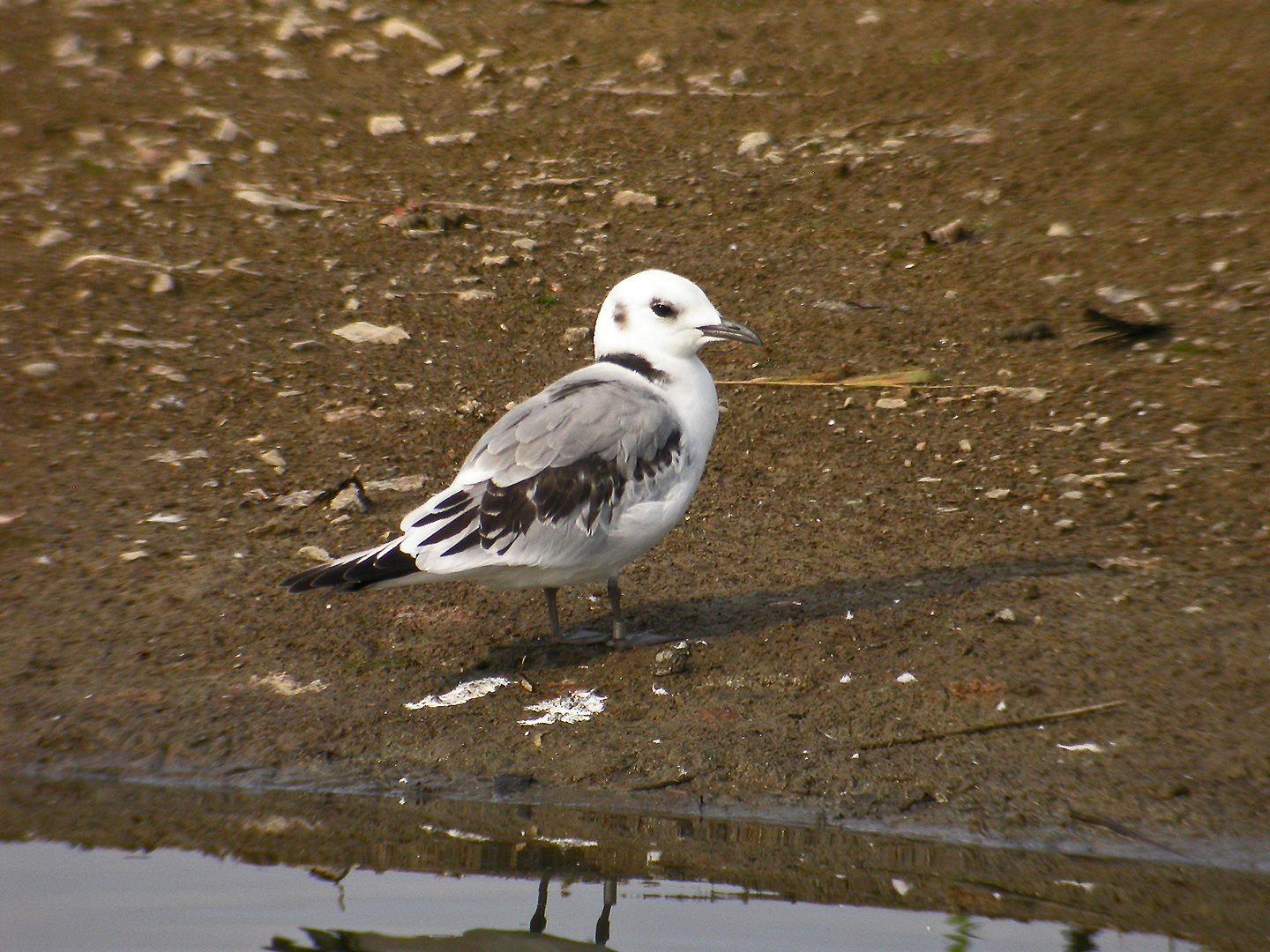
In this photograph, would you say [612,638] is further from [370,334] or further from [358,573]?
[370,334]

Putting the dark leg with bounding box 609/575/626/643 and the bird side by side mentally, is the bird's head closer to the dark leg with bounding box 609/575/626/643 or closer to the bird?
the bird

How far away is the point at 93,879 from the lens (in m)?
3.24

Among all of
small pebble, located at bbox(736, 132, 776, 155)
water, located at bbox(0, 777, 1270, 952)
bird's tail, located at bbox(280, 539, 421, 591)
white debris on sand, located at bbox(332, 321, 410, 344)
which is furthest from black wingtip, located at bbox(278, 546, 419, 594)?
small pebble, located at bbox(736, 132, 776, 155)

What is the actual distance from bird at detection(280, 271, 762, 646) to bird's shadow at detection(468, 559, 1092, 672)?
113 mm

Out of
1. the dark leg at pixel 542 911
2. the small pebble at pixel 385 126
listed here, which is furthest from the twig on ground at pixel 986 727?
the small pebble at pixel 385 126

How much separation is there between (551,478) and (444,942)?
162 centimetres

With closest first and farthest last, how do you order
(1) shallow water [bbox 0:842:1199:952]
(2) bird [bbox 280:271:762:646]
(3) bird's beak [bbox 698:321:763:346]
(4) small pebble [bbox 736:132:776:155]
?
(1) shallow water [bbox 0:842:1199:952]
(2) bird [bbox 280:271:762:646]
(3) bird's beak [bbox 698:321:763:346]
(4) small pebble [bbox 736:132:776:155]

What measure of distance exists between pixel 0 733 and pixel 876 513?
9.89ft

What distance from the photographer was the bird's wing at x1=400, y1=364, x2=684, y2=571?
409cm

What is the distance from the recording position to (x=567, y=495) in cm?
421

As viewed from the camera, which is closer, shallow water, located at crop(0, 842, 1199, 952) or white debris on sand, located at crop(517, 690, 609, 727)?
shallow water, located at crop(0, 842, 1199, 952)

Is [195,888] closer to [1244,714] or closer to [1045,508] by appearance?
[1244,714]

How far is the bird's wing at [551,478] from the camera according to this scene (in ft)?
13.4

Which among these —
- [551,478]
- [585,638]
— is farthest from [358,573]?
[585,638]
